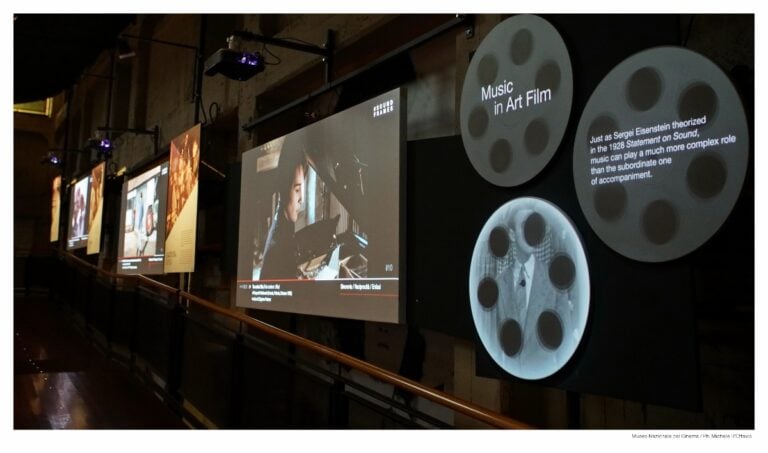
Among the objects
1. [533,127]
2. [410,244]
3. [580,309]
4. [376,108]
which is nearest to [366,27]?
[376,108]

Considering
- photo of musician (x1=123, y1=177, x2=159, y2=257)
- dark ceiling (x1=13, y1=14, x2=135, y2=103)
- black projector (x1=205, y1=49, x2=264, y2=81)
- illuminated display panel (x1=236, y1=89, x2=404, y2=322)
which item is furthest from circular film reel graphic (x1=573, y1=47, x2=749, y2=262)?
dark ceiling (x1=13, y1=14, x2=135, y2=103)

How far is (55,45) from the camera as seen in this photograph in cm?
686

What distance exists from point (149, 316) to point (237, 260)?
90cm

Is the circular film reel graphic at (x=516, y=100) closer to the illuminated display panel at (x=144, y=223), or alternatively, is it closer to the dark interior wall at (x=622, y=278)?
the dark interior wall at (x=622, y=278)

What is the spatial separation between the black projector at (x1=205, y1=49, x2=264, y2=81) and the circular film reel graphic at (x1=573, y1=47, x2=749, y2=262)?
286 cm

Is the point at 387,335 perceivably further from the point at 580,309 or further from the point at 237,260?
the point at 580,309

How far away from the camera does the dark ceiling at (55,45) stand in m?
6.21

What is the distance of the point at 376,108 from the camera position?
324 centimetres

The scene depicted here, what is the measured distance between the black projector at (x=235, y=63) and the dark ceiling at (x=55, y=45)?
2.62 m

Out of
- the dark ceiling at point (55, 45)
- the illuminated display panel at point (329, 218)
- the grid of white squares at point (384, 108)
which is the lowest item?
the illuminated display panel at point (329, 218)

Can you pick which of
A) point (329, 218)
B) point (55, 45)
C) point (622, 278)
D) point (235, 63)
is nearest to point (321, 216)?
point (329, 218)

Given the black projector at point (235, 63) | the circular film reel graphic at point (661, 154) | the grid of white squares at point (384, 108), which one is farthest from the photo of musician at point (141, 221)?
the circular film reel graphic at point (661, 154)

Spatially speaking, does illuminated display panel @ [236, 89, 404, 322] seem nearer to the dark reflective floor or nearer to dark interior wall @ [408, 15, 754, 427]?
dark interior wall @ [408, 15, 754, 427]

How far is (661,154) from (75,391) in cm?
432
